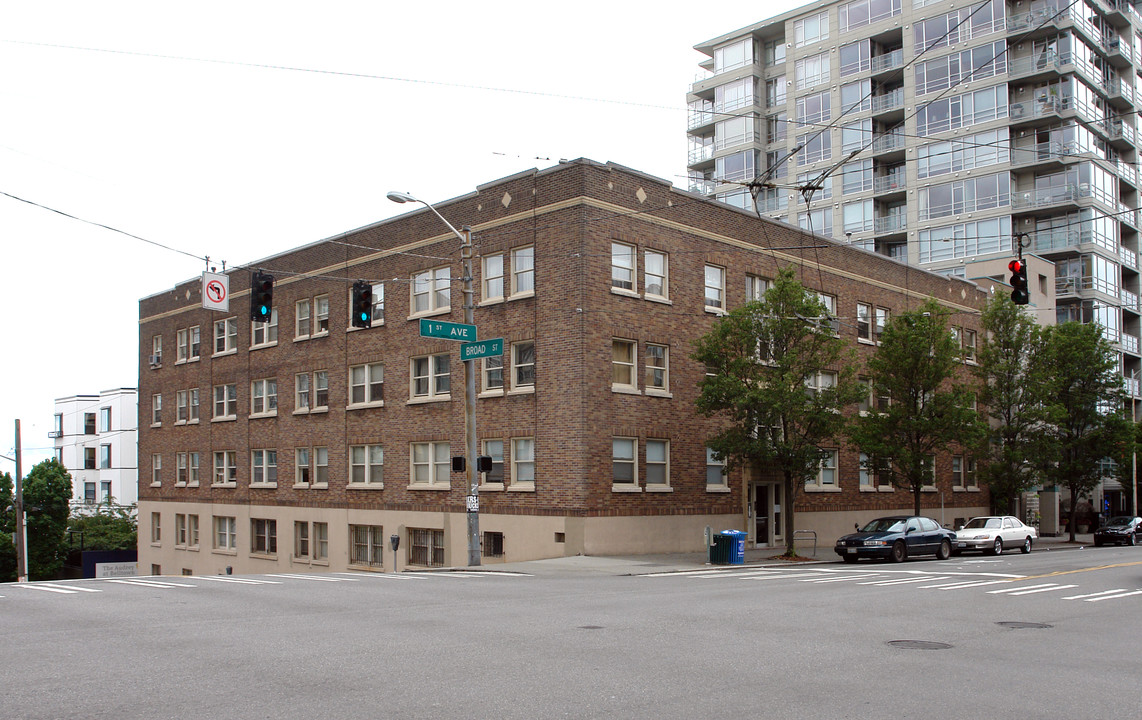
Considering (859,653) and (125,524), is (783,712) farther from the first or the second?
(125,524)

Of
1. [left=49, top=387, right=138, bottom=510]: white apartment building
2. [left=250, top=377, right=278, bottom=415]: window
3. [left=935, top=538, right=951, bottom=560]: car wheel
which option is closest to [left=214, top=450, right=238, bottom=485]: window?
[left=250, top=377, right=278, bottom=415]: window

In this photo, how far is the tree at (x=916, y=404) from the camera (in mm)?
35406

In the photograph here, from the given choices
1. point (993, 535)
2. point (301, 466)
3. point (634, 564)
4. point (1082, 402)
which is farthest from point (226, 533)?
point (1082, 402)

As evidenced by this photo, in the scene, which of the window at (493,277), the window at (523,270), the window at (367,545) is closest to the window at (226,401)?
the window at (367,545)

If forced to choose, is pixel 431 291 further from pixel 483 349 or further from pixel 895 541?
pixel 895 541

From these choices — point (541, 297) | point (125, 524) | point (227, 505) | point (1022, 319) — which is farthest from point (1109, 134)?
point (125, 524)

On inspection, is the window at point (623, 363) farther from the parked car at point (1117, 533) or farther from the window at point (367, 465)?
the parked car at point (1117, 533)

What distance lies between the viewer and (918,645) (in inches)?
462

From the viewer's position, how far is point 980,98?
62.8 meters

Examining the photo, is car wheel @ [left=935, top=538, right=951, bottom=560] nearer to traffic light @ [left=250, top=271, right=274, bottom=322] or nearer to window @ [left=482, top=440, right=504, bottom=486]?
window @ [left=482, top=440, right=504, bottom=486]

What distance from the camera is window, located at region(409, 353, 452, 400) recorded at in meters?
34.8

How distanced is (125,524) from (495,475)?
4904 cm

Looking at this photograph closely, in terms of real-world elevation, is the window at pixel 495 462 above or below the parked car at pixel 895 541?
above

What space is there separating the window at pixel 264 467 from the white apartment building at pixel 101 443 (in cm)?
3593
